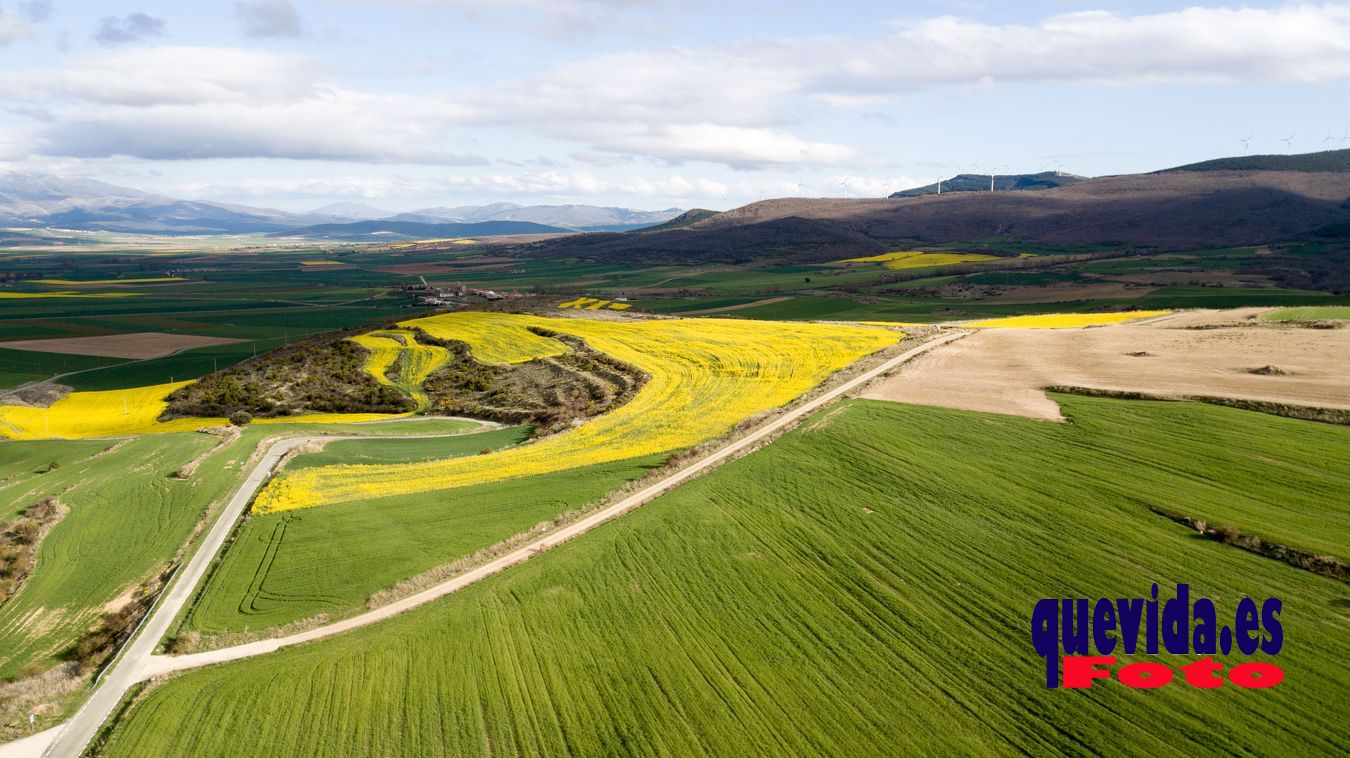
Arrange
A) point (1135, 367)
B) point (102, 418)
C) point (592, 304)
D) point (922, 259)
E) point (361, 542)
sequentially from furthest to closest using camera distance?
1. point (922, 259)
2. point (592, 304)
3. point (102, 418)
4. point (1135, 367)
5. point (361, 542)

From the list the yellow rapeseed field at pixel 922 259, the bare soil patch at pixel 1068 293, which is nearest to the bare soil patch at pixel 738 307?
the bare soil patch at pixel 1068 293

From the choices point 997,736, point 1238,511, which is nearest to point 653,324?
point 1238,511

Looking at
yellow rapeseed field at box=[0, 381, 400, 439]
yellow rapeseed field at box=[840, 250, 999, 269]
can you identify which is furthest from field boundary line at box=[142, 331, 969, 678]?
yellow rapeseed field at box=[840, 250, 999, 269]

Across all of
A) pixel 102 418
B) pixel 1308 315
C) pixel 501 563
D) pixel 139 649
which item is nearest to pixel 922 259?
pixel 1308 315

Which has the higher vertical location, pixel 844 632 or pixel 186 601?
pixel 844 632

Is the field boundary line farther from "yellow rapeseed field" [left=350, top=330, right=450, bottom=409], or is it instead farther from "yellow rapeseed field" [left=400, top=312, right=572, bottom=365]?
"yellow rapeseed field" [left=400, top=312, right=572, bottom=365]

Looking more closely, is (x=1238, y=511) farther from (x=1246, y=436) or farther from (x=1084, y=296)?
(x=1084, y=296)

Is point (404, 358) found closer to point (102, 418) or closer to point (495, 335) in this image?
point (495, 335)
